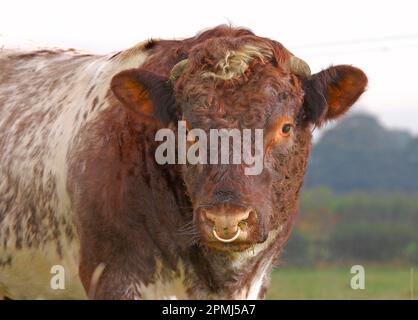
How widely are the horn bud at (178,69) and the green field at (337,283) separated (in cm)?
1084

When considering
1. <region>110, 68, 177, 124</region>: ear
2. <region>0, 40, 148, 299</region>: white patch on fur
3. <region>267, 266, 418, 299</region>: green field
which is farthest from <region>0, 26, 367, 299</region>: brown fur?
<region>267, 266, 418, 299</region>: green field

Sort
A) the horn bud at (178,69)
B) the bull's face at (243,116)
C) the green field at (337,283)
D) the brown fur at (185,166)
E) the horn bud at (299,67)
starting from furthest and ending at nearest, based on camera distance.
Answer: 1. the green field at (337,283)
2. the horn bud at (299,67)
3. the horn bud at (178,69)
4. the brown fur at (185,166)
5. the bull's face at (243,116)

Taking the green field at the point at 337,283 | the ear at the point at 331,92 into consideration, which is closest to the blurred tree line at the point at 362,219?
the green field at the point at 337,283

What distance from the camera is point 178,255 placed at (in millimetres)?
8102

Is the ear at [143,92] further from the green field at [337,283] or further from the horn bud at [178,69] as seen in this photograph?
the green field at [337,283]

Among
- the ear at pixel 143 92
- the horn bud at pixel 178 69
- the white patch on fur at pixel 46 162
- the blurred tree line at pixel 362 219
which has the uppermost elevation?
the horn bud at pixel 178 69

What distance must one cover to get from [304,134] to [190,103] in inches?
33.6

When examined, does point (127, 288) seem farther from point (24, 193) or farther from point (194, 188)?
point (24, 193)

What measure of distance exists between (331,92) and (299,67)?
0.35 meters

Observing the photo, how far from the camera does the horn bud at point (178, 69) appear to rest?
8.11m

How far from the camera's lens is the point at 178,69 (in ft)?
26.7

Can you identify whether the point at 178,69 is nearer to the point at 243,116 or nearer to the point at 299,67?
the point at 243,116

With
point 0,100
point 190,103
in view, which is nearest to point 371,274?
point 0,100

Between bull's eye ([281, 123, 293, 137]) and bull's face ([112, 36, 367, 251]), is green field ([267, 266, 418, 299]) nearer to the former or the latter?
bull's face ([112, 36, 367, 251])
